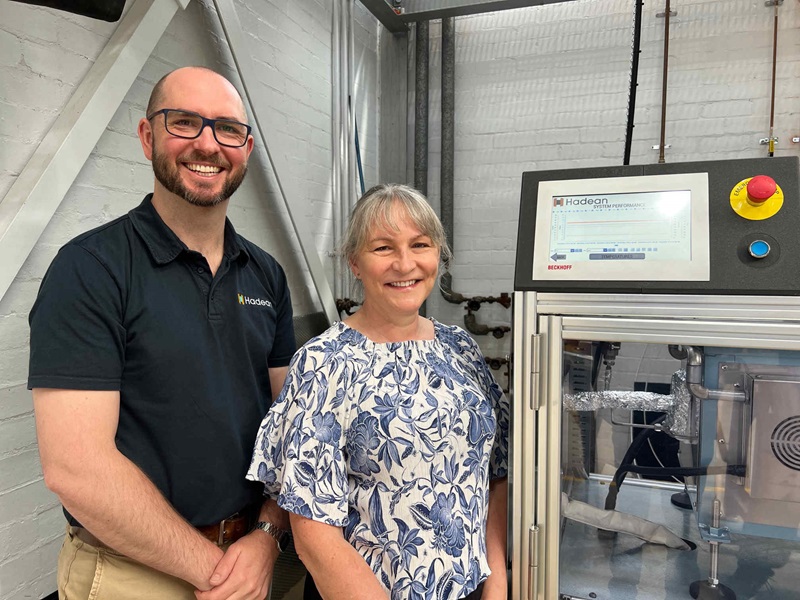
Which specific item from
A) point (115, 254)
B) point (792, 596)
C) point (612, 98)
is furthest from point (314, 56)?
point (792, 596)

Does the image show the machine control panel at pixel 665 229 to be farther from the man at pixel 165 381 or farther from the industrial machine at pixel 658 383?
the man at pixel 165 381

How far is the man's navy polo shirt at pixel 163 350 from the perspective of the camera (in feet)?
2.52

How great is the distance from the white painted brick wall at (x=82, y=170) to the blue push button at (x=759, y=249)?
1.30 meters

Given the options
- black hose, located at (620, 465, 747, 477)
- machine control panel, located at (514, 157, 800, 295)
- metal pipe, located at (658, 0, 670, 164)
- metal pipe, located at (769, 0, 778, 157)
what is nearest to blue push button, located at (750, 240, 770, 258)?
machine control panel, located at (514, 157, 800, 295)

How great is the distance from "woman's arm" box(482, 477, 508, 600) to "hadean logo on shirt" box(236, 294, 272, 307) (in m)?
0.60

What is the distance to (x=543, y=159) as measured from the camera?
246cm

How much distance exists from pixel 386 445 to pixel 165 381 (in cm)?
38

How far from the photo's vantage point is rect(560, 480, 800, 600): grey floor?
3.48 feet

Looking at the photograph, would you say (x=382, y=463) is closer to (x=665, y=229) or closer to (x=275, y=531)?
(x=275, y=531)

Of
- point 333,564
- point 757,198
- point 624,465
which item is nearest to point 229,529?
point 333,564

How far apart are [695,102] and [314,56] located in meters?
1.60

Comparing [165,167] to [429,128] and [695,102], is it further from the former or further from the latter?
[695,102]

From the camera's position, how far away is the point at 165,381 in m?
0.86

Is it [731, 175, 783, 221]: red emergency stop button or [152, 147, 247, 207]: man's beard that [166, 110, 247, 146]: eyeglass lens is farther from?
[731, 175, 783, 221]: red emergency stop button
